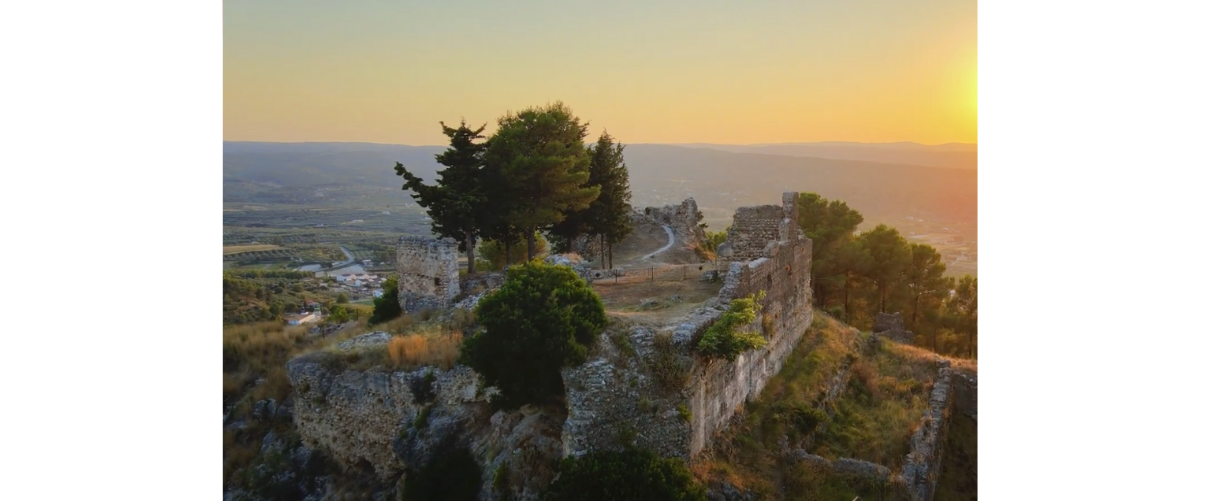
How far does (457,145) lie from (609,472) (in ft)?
35.7

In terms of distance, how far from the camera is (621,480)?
867cm

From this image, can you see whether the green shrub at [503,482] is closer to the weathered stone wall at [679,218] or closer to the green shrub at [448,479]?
the green shrub at [448,479]

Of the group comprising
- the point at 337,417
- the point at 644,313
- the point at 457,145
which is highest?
the point at 457,145

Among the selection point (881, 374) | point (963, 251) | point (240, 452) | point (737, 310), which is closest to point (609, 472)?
point (737, 310)

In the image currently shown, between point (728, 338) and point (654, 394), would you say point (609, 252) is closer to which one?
point (728, 338)

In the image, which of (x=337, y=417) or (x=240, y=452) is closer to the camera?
(x=337, y=417)

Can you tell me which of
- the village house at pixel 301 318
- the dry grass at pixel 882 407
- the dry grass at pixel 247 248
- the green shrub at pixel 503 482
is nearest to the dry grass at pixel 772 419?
the dry grass at pixel 882 407

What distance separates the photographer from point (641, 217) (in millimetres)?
27438

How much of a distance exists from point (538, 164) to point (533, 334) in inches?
330

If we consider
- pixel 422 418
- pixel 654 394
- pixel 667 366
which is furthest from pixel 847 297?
pixel 422 418

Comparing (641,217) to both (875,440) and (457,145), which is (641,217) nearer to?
(457,145)

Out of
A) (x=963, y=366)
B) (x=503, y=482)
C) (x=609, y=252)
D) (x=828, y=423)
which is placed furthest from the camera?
(x=609, y=252)

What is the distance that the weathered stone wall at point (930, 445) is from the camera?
36.6 feet

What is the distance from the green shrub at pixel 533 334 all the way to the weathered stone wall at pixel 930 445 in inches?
208
